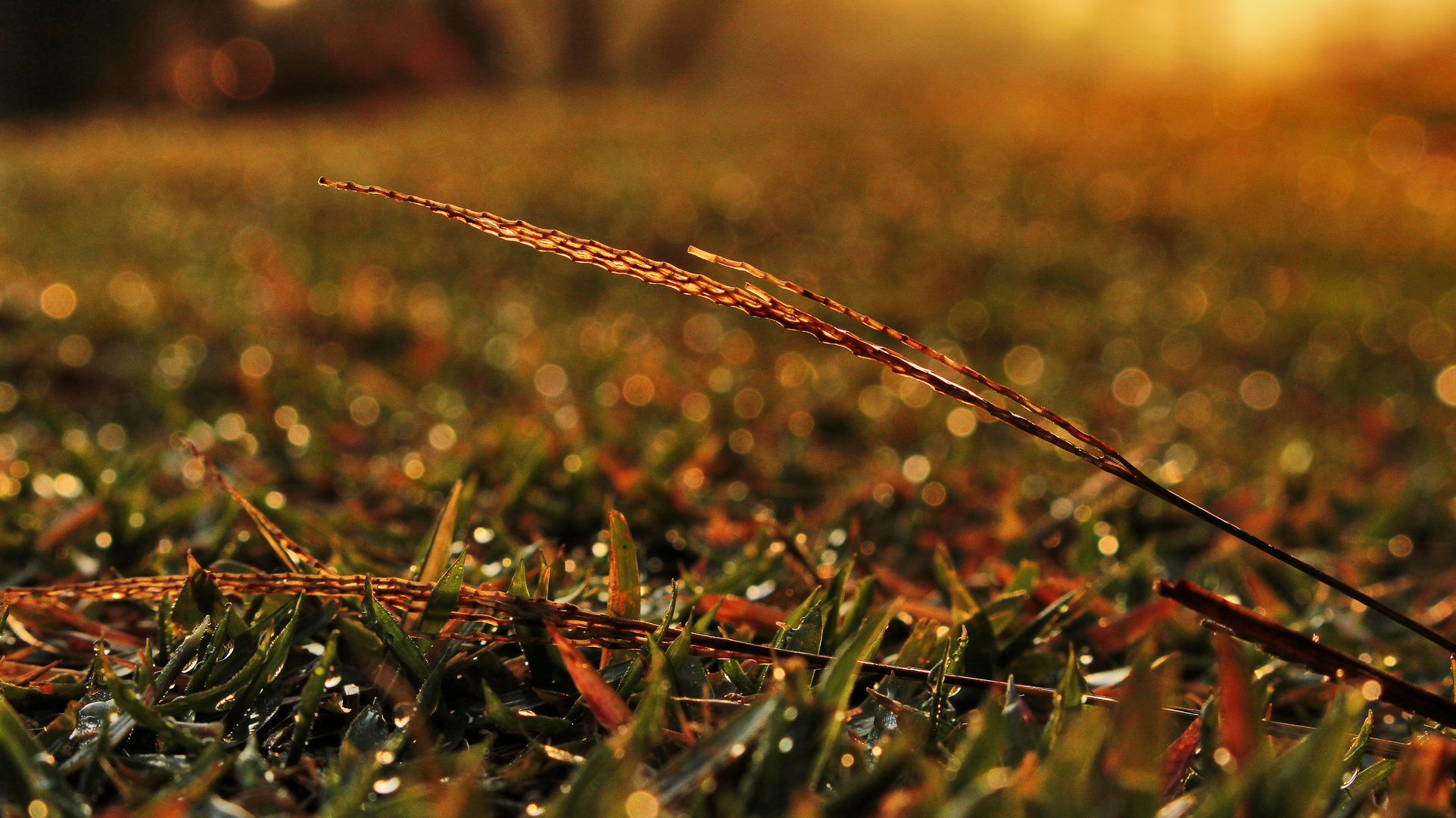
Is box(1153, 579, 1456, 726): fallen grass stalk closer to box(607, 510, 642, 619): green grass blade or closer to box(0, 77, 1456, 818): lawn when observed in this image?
box(0, 77, 1456, 818): lawn

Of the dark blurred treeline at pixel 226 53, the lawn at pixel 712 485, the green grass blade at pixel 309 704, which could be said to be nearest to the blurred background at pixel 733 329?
the lawn at pixel 712 485

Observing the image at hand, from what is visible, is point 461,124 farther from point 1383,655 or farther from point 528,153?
point 1383,655

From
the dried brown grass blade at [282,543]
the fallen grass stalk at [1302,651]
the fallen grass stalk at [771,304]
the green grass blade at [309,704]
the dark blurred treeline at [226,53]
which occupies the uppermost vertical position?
the fallen grass stalk at [771,304]

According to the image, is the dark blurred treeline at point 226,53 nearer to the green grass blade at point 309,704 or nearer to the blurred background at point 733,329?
the blurred background at point 733,329

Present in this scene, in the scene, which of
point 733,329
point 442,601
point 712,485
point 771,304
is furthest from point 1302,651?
point 733,329

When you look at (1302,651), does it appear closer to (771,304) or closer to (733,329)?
(771,304)

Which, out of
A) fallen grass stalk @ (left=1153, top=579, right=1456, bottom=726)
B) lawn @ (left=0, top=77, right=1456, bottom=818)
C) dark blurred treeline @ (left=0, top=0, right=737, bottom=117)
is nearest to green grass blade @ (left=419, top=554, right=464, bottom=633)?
lawn @ (left=0, top=77, right=1456, bottom=818)

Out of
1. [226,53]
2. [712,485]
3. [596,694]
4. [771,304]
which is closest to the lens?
[771,304]

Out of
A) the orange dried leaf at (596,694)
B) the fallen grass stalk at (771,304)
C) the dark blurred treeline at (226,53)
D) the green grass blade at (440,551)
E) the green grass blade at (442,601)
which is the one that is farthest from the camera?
the dark blurred treeline at (226,53)
